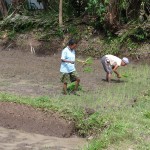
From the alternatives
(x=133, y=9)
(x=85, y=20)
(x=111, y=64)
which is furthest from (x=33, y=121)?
(x=85, y=20)

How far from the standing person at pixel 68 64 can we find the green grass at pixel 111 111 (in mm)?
388

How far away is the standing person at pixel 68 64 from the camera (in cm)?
Answer: 942

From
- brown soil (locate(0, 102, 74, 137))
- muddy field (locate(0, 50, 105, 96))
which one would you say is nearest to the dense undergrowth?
muddy field (locate(0, 50, 105, 96))

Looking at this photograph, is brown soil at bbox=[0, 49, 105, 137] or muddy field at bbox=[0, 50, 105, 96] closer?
brown soil at bbox=[0, 49, 105, 137]

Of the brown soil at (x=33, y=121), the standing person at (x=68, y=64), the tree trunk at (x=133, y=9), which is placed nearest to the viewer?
the brown soil at (x=33, y=121)

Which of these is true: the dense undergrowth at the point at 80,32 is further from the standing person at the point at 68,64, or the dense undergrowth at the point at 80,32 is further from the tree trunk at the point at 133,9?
the standing person at the point at 68,64

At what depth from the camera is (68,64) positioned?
31.2 feet

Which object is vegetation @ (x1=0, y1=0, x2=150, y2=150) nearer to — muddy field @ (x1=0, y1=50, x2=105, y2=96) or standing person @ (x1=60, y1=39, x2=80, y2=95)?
standing person @ (x1=60, y1=39, x2=80, y2=95)

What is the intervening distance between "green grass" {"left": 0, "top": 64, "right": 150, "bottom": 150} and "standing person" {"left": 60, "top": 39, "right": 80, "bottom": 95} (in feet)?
1.27

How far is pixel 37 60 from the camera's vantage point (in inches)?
551

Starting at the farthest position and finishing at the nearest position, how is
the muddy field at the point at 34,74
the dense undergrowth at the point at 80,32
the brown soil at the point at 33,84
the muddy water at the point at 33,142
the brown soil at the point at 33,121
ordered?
the dense undergrowth at the point at 80,32, the muddy field at the point at 34,74, the brown soil at the point at 33,84, the brown soil at the point at 33,121, the muddy water at the point at 33,142

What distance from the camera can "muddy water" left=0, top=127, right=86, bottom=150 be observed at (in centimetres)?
714

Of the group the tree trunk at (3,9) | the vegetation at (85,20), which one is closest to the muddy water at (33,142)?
the vegetation at (85,20)

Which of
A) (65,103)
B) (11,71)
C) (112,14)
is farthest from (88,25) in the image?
(65,103)
